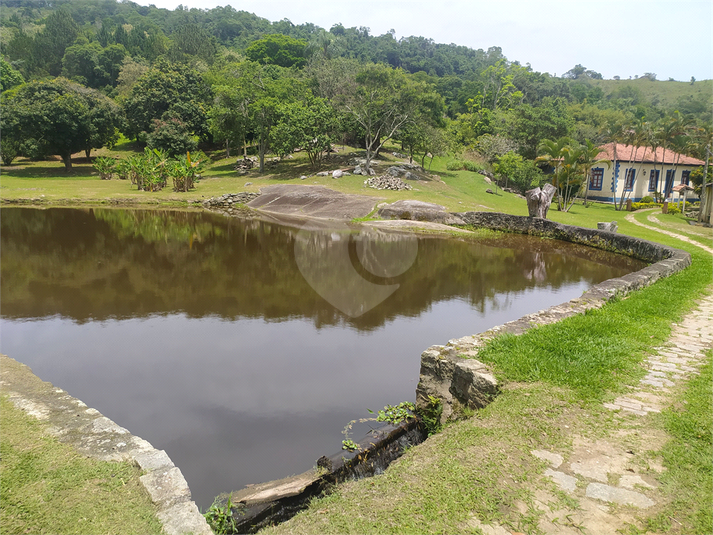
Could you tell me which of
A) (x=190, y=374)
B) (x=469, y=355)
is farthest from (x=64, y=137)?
(x=469, y=355)

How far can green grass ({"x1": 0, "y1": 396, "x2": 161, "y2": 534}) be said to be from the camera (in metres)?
3.44

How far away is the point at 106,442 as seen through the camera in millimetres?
4734

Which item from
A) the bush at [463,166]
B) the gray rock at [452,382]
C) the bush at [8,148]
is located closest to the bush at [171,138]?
the bush at [8,148]

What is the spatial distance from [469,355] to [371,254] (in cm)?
1099

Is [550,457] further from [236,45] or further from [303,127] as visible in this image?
[236,45]

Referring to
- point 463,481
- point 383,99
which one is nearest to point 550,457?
point 463,481

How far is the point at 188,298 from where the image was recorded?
11.2 metres

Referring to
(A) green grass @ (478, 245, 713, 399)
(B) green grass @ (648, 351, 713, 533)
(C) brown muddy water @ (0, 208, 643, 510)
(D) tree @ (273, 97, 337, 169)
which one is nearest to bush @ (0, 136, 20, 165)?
(D) tree @ (273, 97, 337, 169)

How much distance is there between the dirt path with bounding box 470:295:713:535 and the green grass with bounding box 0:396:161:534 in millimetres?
2734

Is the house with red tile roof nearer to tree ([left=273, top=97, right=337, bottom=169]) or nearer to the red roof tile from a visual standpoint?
the red roof tile

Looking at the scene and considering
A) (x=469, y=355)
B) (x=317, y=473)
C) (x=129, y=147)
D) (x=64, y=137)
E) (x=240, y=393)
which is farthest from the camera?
(x=129, y=147)

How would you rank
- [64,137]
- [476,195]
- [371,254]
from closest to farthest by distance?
[371,254], [476,195], [64,137]

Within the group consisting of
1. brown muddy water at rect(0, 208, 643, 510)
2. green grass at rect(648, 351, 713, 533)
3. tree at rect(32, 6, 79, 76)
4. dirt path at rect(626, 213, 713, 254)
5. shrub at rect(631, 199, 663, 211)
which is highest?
tree at rect(32, 6, 79, 76)

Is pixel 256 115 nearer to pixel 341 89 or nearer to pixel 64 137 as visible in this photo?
pixel 341 89
